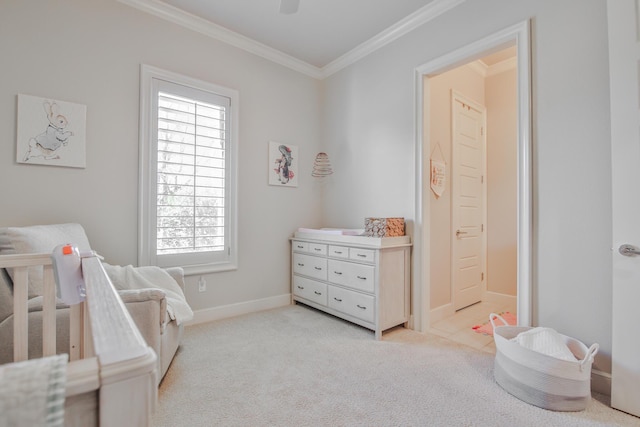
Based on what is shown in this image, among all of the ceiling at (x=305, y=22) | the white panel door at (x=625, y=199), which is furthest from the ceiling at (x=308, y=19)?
the white panel door at (x=625, y=199)

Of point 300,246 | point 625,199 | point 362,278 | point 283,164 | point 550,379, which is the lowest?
point 550,379

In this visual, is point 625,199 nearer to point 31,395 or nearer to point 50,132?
point 31,395

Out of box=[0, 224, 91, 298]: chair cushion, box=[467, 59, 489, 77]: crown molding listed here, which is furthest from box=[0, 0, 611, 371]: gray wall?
box=[467, 59, 489, 77]: crown molding

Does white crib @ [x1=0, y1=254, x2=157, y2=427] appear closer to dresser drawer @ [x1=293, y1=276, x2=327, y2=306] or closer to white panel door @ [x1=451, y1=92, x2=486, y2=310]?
dresser drawer @ [x1=293, y1=276, x2=327, y2=306]

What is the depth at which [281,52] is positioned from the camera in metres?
3.44

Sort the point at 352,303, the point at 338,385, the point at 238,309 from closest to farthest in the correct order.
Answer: the point at 338,385 < the point at 352,303 < the point at 238,309

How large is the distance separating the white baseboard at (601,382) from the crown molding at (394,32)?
284 centimetres

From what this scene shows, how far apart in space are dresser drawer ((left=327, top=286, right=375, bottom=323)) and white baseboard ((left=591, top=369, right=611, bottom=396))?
1.44 metres

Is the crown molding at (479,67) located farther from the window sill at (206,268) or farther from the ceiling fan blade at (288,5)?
the window sill at (206,268)

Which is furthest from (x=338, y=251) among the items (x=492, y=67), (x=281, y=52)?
(x=492, y=67)

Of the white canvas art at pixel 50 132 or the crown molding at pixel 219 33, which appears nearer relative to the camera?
the white canvas art at pixel 50 132

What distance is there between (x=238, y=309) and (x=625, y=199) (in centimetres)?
314

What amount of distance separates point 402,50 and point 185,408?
3354 mm

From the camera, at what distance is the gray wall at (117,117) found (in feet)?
7.00
